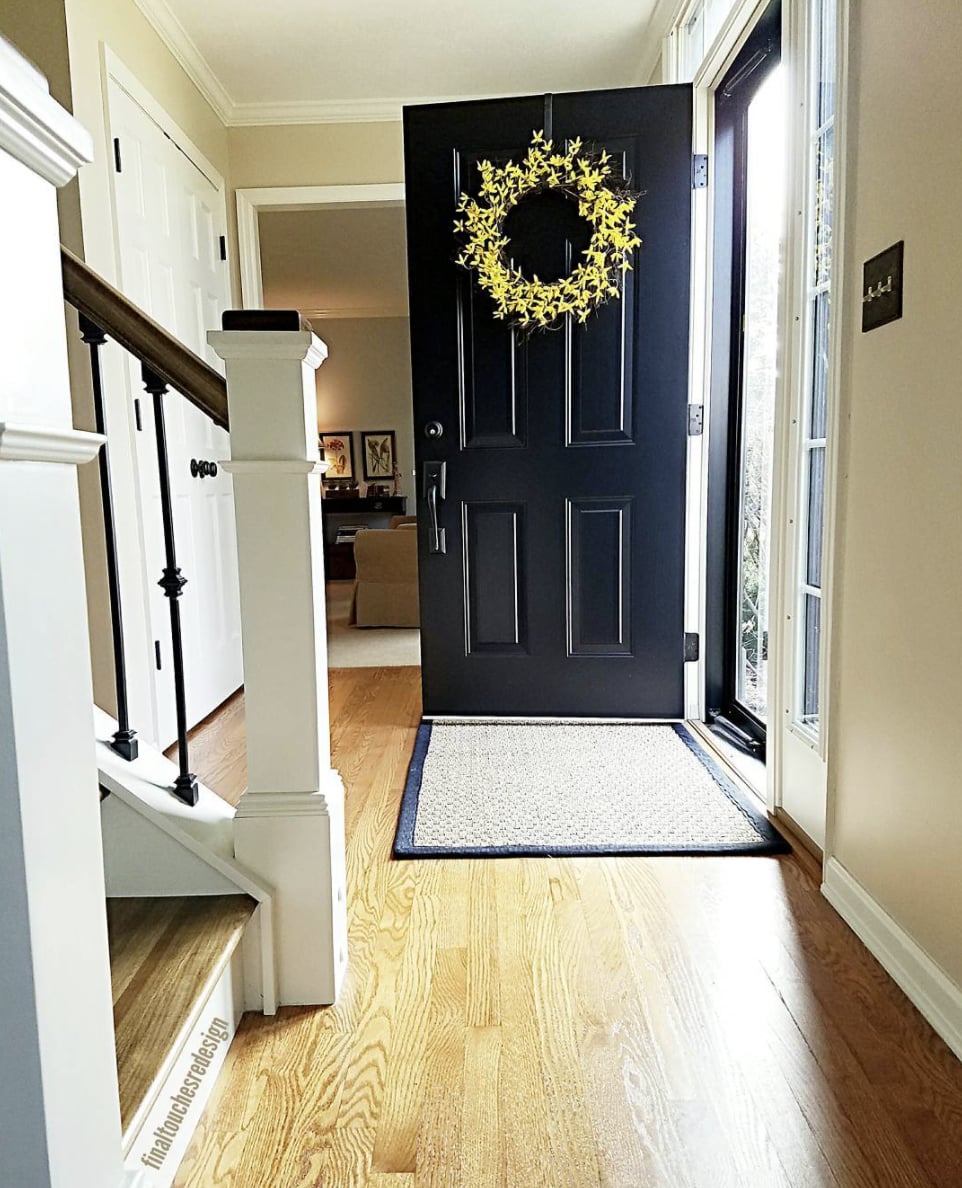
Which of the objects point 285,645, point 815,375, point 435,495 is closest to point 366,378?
point 435,495

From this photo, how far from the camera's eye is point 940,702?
53.9 inches

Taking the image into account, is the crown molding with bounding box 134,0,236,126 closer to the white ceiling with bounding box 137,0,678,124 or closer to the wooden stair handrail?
the white ceiling with bounding box 137,0,678,124

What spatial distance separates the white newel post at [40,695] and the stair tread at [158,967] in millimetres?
374

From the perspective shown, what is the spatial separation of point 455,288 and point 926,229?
72.9 inches

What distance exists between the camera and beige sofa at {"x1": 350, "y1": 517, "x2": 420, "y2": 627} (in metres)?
Result: 5.20

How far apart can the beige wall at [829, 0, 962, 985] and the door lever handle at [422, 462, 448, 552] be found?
160 centimetres

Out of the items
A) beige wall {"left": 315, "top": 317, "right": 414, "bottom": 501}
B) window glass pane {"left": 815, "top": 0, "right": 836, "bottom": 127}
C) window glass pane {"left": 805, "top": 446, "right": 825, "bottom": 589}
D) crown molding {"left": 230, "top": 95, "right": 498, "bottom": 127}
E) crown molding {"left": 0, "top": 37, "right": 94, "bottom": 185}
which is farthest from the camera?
beige wall {"left": 315, "top": 317, "right": 414, "bottom": 501}

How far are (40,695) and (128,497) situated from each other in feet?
7.21

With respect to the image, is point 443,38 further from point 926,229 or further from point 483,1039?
point 483,1039

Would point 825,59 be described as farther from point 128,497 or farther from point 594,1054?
point 128,497

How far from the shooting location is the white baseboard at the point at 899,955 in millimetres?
1317

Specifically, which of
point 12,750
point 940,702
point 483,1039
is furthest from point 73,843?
point 940,702

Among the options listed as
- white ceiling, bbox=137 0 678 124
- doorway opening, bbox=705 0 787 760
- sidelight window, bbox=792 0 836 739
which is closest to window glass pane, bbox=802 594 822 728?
sidelight window, bbox=792 0 836 739

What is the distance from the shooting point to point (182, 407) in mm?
3104
